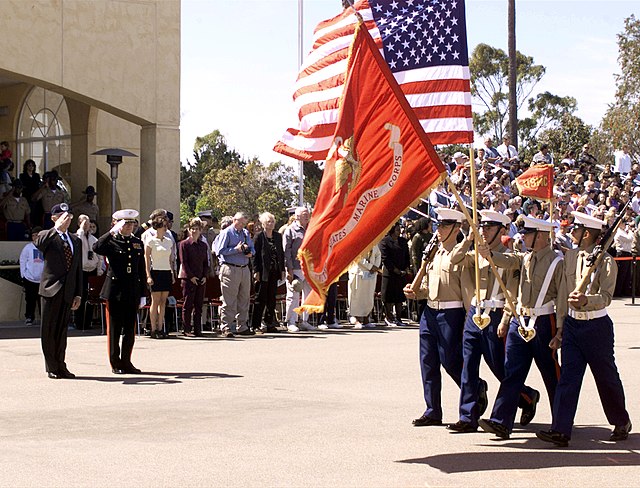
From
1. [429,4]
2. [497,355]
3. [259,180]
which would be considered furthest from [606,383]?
[259,180]

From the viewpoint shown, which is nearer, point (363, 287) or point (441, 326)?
point (441, 326)

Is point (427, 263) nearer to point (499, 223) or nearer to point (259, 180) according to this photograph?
point (499, 223)

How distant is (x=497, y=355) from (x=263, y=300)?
10336mm

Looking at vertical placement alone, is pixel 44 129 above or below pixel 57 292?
above

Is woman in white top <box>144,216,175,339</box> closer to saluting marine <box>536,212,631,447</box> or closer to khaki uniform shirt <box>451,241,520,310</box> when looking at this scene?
khaki uniform shirt <box>451,241,520,310</box>

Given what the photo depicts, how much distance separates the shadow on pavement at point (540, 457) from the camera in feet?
27.3

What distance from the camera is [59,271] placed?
13.5m

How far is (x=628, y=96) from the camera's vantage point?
56969mm

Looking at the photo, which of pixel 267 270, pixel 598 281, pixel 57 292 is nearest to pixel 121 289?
pixel 57 292

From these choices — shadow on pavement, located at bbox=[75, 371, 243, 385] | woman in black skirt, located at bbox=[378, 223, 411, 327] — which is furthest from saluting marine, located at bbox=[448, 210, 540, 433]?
woman in black skirt, located at bbox=[378, 223, 411, 327]

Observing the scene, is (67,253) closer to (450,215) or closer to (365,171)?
(450,215)

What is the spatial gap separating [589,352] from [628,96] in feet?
165

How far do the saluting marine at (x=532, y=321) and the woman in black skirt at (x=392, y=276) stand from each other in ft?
38.3

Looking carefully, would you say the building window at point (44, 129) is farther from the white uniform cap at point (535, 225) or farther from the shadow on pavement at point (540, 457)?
the shadow on pavement at point (540, 457)
